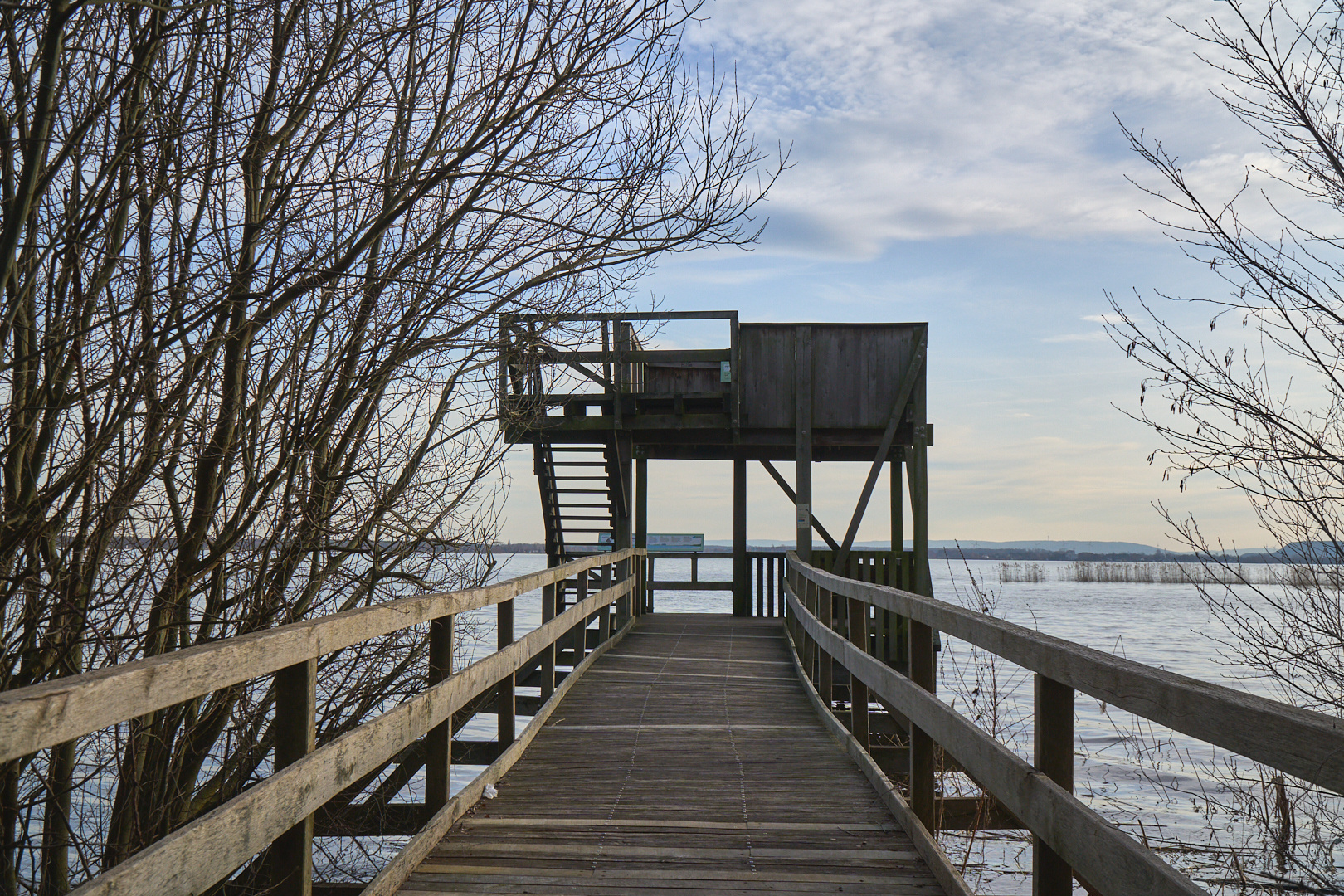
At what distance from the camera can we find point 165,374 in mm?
4211

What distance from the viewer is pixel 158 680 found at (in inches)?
81.8

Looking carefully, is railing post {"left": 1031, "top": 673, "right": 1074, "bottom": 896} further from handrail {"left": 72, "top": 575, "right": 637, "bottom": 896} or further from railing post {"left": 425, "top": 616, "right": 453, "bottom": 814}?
railing post {"left": 425, "top": 616, "right": 453, "bottom": 814}

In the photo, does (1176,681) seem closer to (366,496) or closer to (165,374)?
(165,374)

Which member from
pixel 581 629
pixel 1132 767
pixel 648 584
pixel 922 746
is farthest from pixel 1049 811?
pixel 648 584

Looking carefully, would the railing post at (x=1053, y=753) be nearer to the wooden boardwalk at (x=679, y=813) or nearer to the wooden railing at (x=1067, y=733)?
the wooden railing at (x=1067, y=733)

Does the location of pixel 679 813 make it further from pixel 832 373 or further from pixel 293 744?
pixel 832 373

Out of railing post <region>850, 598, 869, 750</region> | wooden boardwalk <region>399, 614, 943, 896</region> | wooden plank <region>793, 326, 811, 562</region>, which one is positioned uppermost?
wooden plank <region>793, 326, 811, 562</region>

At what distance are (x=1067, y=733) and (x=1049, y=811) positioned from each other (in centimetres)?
20

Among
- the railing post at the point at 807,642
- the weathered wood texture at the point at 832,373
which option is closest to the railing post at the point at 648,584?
the weathered wood texture at the point at 832,373

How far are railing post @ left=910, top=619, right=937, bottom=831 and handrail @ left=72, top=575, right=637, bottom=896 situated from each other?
71.6 inches

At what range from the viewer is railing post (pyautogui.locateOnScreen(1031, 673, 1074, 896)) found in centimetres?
256

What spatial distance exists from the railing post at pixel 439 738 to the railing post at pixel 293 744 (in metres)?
1.31

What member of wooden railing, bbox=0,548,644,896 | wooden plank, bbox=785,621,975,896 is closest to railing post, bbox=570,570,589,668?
wooden plank, bbox=785,621,975,896

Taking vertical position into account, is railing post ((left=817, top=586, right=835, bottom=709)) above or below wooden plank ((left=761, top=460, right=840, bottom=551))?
below
